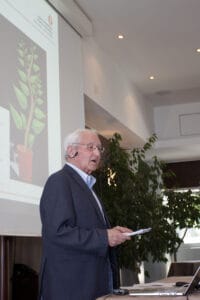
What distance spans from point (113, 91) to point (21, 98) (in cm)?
295

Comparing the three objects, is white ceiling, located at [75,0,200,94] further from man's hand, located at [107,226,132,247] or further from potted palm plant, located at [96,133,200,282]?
man's hand, located at [107,226,132,247]

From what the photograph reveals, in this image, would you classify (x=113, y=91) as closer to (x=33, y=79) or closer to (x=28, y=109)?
(x=33, y=79)

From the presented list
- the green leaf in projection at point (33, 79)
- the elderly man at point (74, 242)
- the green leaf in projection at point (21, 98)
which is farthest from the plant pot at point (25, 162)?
the elderly man at point (74, 242)

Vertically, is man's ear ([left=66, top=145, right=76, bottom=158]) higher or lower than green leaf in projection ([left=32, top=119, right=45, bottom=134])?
lower

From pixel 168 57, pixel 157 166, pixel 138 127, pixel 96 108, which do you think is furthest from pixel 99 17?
pixel 138 127

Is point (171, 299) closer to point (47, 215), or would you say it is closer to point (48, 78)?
point (47, 215)

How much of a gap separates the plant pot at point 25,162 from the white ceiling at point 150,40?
5.89 ft

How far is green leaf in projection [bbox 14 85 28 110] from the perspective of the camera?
338 cm

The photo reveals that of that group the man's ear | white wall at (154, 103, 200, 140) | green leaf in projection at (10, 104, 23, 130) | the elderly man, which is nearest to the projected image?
green leaf in projection at (10, 104, 23, 130)

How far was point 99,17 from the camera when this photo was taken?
5133 mm

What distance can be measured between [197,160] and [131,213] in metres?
4.60

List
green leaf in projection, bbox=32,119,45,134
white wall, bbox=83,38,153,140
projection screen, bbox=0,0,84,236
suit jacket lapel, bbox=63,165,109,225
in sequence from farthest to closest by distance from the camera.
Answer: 1. white wall, bbox=83,38,153,140
2. green leaf in projection, bbox=32,119,45,134
3. projection screen, bbox=0,0,84,236
4. suit jacket lapel, bbox=63,165,109,225

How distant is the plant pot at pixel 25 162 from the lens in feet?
10.7

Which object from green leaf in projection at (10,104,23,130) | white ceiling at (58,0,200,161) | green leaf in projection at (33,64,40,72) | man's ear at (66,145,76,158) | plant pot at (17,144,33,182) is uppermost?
white ceiling at (58,0,200,161)
